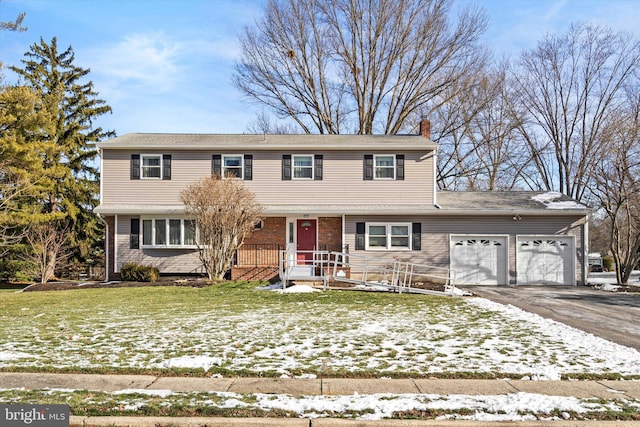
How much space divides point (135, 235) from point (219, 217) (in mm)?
4705

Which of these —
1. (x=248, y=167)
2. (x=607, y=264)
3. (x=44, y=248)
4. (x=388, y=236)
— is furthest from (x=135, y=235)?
(x=607, y=264)

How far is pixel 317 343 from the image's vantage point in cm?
794

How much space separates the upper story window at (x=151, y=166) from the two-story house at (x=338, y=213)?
0.14 ft

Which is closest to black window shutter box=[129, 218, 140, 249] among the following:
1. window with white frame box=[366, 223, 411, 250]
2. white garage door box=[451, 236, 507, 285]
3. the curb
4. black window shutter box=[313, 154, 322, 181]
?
black window shutter box=[313, 154, 322, 181]

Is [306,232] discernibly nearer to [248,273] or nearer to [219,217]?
[248,273]

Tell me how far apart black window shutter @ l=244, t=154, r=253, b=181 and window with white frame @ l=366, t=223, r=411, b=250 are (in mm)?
5300

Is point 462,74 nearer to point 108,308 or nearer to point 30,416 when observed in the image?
point 108,308

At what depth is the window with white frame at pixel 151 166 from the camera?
20.5 m

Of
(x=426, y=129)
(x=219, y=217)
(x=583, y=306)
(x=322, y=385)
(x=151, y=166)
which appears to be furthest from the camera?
(x=426, y=129)

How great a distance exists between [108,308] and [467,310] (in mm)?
8782

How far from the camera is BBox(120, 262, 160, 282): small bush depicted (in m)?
18.7

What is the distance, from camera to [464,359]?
276 inches

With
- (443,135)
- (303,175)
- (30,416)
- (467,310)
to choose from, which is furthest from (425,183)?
(30,416)

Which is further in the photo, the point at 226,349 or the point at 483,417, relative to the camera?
the point at 226,349
